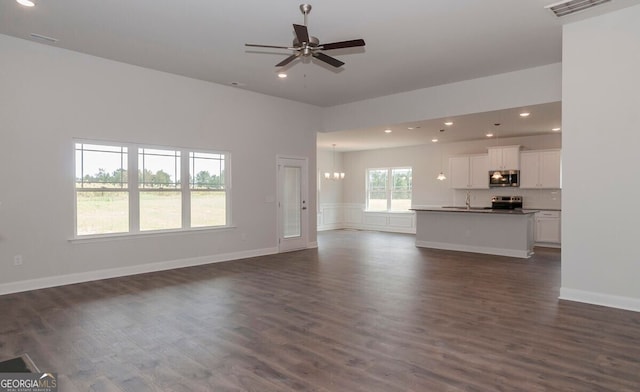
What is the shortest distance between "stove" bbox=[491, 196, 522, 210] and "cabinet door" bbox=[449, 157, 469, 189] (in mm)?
929

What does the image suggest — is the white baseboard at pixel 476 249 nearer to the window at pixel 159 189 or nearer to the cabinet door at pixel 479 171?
the cabinet door at pixel 479 171

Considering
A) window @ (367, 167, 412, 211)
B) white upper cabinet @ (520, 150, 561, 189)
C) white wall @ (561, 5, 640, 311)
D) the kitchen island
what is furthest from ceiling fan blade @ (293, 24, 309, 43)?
window @ (367, 167, 412, 211)

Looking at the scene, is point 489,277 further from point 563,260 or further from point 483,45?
point 483,45

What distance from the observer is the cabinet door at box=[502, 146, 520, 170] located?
31.5ft

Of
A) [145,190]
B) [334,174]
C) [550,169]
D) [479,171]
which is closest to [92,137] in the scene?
[145,190]

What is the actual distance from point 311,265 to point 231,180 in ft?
7.39

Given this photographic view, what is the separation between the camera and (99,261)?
222 inches

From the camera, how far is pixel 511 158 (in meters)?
9.66

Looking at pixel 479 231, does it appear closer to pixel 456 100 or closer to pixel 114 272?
pixel 456 100

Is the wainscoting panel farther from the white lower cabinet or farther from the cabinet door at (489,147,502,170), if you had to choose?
the white lower cabinet

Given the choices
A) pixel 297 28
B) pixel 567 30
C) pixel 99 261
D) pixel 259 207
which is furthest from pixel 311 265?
pixel 567 30

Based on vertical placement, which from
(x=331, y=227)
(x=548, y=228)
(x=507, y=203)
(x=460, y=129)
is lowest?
(x=331, y=227)

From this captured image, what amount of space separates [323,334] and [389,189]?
9845mm

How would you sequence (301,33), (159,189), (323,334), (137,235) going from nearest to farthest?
1. (323,334)
2. (301,33)
3. (137,235)
4. (159,189)
